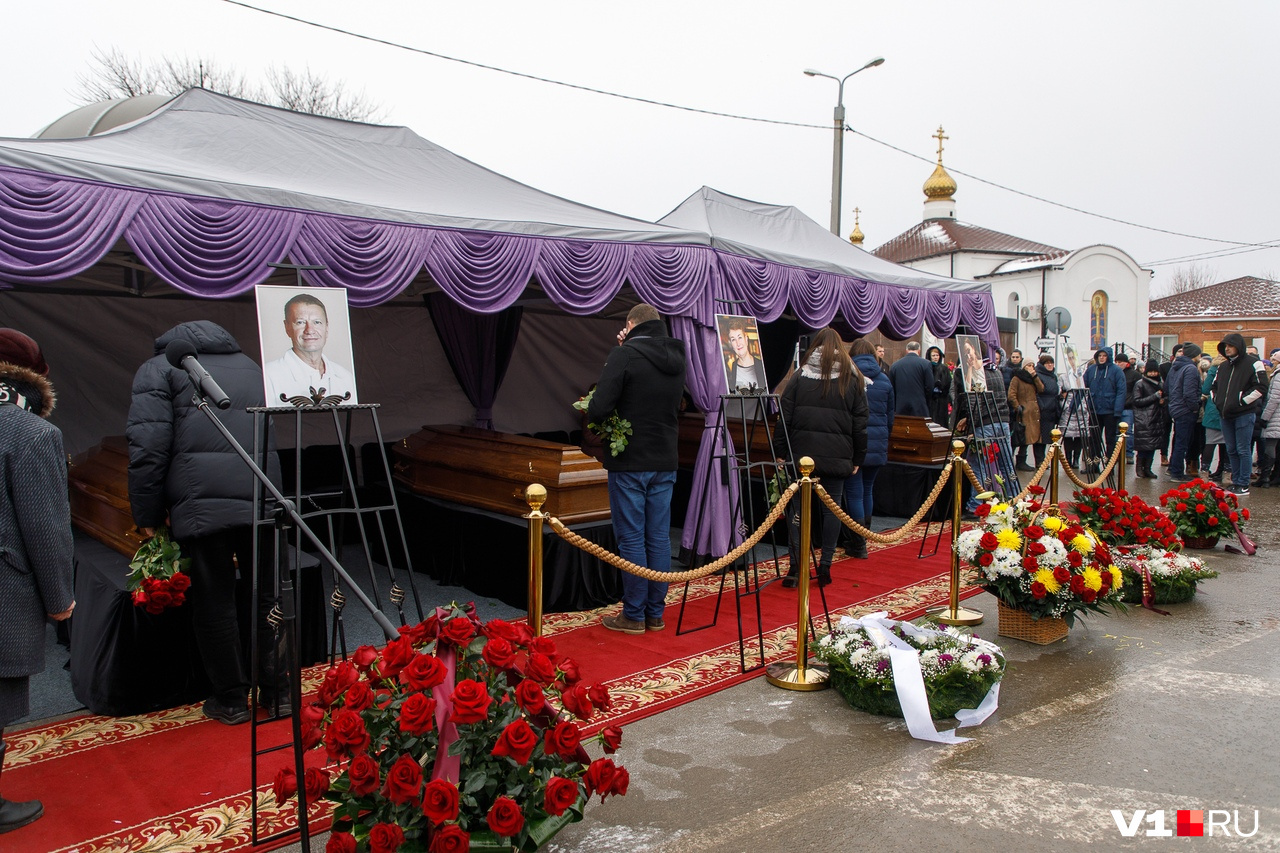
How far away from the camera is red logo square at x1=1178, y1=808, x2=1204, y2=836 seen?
2.82 metres

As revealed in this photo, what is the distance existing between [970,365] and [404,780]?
7.41 m

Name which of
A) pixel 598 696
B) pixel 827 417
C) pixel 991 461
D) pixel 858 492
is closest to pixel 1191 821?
pixel 598 696

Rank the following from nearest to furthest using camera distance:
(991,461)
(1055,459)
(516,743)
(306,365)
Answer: (516,743)
(306,365)
(1055,459)
(991,461)

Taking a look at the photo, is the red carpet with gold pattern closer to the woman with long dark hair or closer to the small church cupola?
the woman with long dark hair

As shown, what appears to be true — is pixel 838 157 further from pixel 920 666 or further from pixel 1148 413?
pixel 920 666

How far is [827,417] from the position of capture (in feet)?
19.5

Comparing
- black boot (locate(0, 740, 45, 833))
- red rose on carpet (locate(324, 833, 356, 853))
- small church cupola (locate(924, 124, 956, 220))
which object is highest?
small church cupola (locate(924, 124, 956, 220))

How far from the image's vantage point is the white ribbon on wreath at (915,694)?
3590mm

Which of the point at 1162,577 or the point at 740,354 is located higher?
the point at 740,354

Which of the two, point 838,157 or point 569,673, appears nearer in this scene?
point 569,673

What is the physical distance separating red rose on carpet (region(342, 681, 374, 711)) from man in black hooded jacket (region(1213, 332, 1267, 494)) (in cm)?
1035

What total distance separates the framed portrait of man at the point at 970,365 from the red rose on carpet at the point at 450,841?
717 centimetres

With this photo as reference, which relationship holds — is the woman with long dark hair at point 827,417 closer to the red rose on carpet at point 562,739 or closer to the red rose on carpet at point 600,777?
the red rose on carpet at point 600,777

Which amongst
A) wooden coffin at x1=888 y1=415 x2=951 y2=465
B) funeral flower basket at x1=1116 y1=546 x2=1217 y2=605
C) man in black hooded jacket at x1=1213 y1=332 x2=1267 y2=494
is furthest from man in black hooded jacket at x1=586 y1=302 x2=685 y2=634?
man in black hooded jacket at x1=1213 y1=332 x2=1267 y2=494
